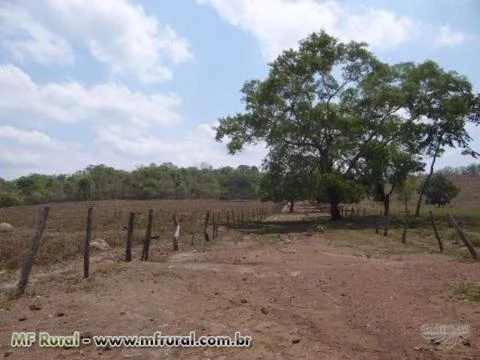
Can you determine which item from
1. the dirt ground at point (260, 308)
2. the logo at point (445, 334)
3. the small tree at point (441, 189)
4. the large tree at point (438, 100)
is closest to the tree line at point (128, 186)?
the small tree at point (441, 189)

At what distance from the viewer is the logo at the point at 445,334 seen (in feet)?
21.4

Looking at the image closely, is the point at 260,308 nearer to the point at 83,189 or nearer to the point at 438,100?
the point at 438,100

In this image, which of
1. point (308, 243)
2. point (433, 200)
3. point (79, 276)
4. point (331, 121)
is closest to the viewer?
point (79, 276)

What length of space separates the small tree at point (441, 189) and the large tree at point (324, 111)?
85.6ft

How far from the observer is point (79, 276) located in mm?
11898

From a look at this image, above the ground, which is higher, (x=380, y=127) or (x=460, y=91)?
(x=460, y=91)

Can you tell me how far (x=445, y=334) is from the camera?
679 cm

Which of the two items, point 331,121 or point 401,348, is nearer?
point 401,348

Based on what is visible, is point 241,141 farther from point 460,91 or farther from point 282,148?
point 460,91

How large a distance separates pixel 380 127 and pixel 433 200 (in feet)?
102

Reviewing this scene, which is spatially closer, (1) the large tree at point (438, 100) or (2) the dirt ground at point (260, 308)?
(2) the dirt ground at point (260, 308)

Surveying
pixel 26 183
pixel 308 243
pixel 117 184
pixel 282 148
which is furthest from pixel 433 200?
pixel 26 183

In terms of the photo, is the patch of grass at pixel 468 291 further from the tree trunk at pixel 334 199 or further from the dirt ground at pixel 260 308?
the tree trunk at pixel 334 199

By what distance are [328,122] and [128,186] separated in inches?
3266
